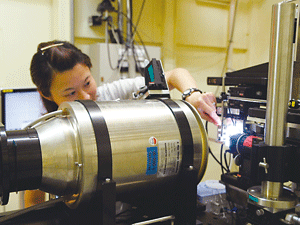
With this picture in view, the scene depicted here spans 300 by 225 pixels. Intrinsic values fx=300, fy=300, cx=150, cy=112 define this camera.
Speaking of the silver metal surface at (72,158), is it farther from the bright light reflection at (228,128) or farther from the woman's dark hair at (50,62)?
Answer: the woman's dark hair at (50,62)

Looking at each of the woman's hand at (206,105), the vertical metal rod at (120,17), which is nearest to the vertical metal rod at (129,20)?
the vertical metal rod at (120,17)

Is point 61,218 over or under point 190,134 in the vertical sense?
under

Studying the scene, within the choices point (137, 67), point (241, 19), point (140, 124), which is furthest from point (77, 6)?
point (140, 124)

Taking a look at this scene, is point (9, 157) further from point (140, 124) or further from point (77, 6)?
point (77, 6)

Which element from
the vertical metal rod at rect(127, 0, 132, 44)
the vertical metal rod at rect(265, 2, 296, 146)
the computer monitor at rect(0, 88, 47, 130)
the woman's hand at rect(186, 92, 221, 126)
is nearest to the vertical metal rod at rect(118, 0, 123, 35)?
Result: the vertical metal rod at rect(127, 0, 132, 44)

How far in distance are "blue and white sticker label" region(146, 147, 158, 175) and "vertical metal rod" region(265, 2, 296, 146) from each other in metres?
0.21

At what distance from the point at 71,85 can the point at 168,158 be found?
2.28ft

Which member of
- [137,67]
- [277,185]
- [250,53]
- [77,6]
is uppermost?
[77,6]

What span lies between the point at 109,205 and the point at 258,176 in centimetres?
28

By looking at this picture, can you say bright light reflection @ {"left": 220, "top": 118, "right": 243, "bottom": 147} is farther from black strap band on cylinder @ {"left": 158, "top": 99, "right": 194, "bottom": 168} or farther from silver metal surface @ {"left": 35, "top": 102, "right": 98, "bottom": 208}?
silver metal surface @ {"left": 35, "top": 102, "right": 98, "bottom": 208}

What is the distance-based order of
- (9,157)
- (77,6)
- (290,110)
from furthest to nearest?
1. (77,6)
2. (290,110)
3. (9,157)

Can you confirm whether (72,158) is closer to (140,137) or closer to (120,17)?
(140,137)

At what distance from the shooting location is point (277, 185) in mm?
548

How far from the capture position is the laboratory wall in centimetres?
227
